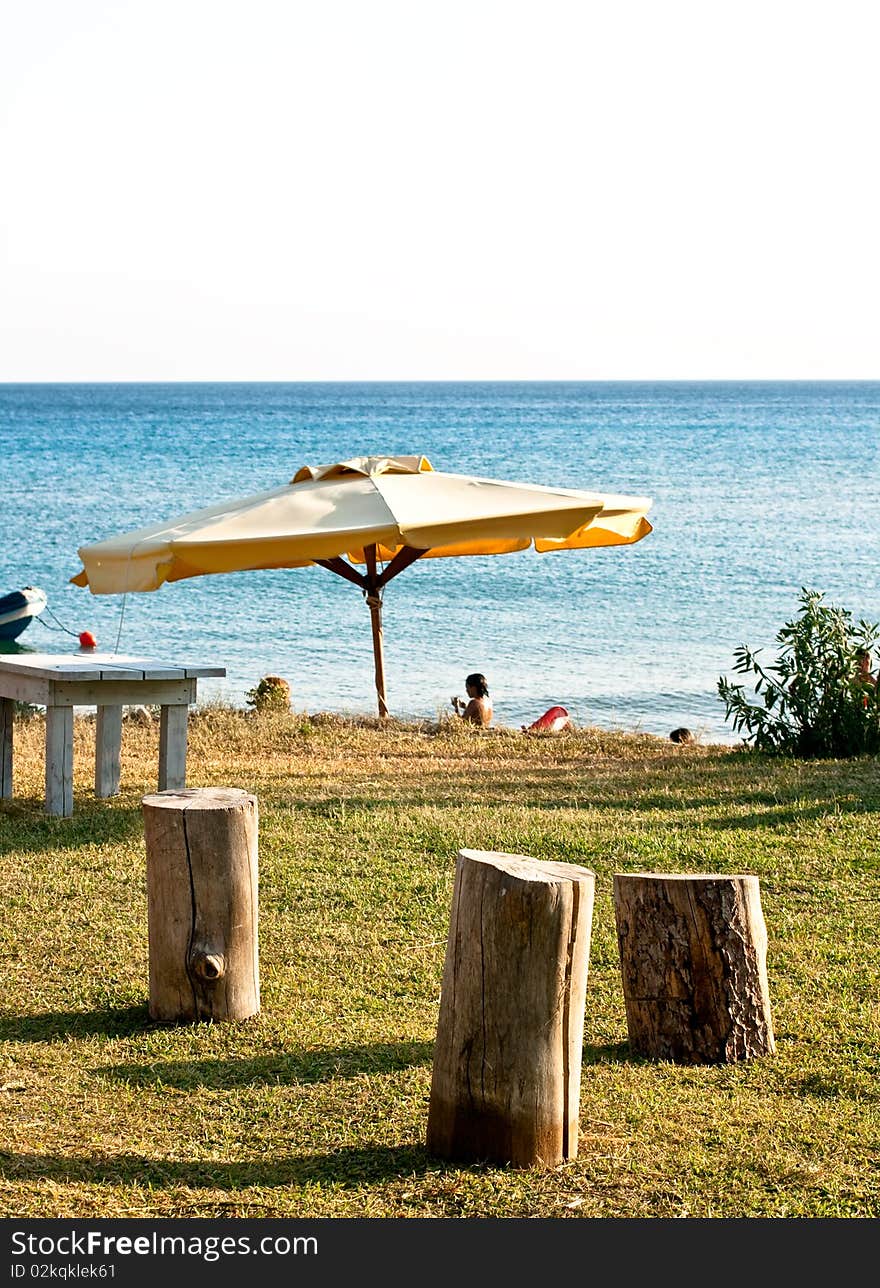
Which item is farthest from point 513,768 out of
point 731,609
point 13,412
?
point 13,412

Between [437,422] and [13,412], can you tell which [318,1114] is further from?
[13,412]

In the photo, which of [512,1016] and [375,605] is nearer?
[512,1016]

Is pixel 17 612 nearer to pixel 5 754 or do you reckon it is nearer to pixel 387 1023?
pixel 5 754

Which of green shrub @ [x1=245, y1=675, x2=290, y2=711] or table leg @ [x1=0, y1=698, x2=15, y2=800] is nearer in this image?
table leg @ [x1=0, y1=698, x2=15, y2=800]

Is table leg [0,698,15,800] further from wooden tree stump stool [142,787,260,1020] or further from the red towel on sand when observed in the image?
the red towel on sand

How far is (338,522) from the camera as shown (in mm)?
8867

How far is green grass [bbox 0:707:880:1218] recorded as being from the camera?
3.79m

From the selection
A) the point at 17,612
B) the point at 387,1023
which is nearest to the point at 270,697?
the point at 387,1023

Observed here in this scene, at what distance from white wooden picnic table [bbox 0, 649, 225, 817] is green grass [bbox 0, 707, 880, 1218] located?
221mm

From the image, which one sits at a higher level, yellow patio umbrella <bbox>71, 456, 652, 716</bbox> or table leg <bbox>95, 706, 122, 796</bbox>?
yellow patio umbrella <bbox>71, 456, 652, 716</bbox>

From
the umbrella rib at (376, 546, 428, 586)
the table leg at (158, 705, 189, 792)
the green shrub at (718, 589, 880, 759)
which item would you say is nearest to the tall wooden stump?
the table leg at (158, 705, 189, 792)

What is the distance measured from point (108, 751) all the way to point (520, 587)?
18.7m

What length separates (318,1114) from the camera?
4.27 meters

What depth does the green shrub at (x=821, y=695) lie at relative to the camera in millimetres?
10102
